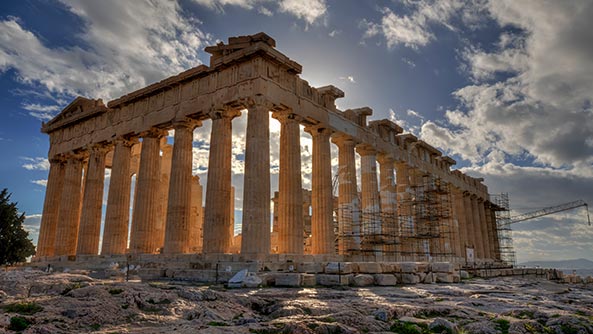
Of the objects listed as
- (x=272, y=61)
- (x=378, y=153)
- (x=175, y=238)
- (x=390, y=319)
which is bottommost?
(x=390, y=319)

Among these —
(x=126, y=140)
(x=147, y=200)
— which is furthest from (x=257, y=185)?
(x=126, y=140)

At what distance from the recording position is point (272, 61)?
20891mm

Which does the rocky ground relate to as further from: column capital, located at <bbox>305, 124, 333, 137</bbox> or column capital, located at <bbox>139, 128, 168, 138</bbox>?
column capital, located at <bbox>139, 128, 168, 138</bbox>

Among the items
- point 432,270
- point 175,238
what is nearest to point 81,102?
point 175,238

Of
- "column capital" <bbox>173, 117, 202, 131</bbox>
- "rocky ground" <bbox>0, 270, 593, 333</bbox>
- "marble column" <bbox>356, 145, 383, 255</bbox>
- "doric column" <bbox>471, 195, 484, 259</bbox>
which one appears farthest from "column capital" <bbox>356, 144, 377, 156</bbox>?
"doric column" <bbox>471, 195, 484, 259</bbox>

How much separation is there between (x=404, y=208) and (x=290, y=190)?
1290cm

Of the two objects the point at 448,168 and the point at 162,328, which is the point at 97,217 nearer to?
the point at 162,328

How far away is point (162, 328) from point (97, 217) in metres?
23.7

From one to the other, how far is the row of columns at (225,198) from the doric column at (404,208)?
7cm

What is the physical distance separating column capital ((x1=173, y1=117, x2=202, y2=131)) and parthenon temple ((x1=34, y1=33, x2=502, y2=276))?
7cm

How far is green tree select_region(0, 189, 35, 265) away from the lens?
3481 centimetres

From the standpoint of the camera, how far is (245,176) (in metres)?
19.6

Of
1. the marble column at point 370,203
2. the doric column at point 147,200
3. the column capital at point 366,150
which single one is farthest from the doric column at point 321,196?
the doric column at point 147,200

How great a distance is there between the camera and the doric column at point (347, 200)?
24.3 m
